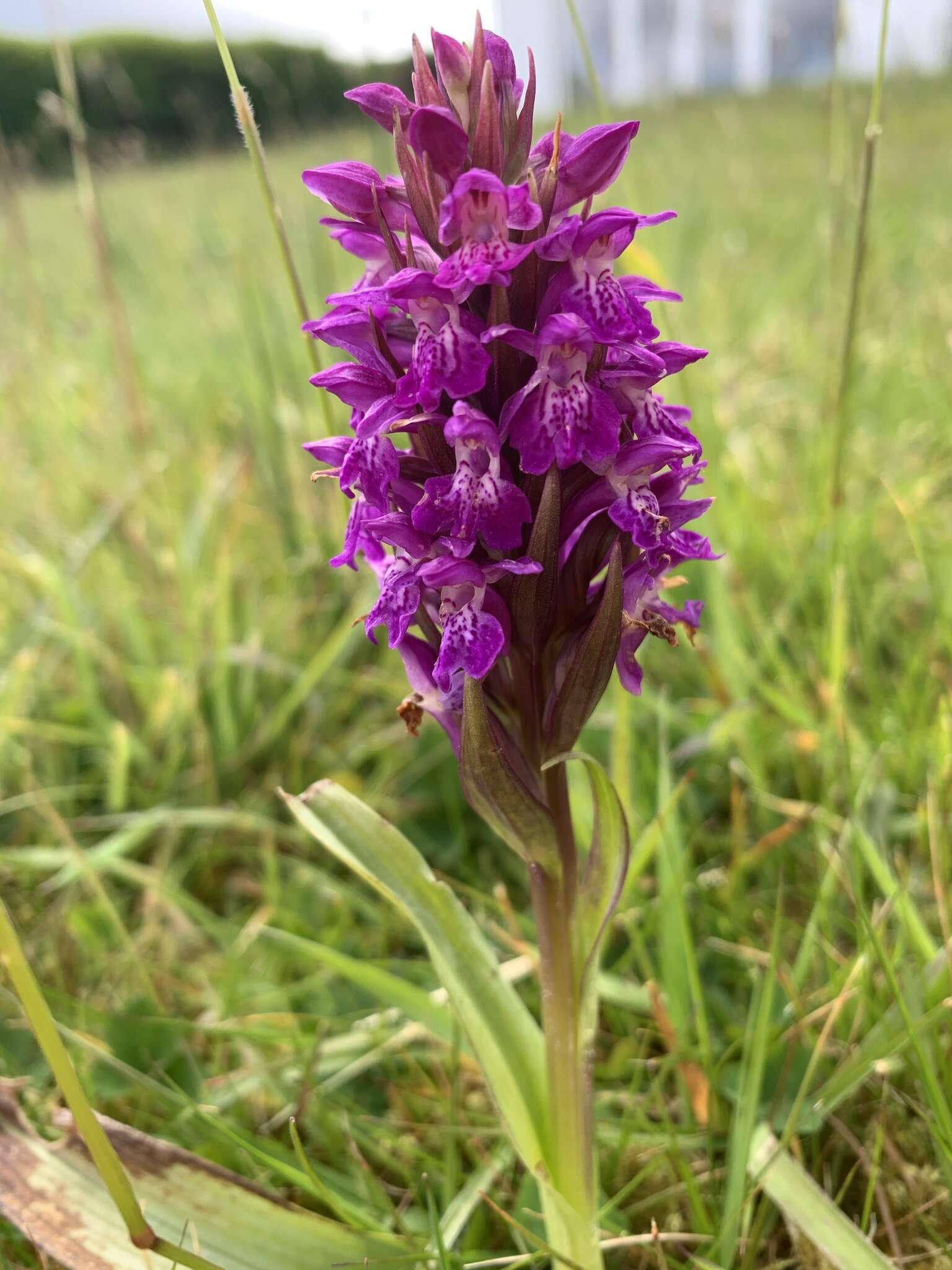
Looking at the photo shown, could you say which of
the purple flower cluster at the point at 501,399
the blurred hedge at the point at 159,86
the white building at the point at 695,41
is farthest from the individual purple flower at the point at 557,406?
the blurred hedge at the point at 159,86

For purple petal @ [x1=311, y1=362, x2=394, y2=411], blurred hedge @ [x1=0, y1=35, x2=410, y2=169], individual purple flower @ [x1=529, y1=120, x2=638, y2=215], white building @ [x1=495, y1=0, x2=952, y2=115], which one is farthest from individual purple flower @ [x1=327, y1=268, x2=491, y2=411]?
blurred hedge @ [x1=0, y1=35, x2=410, y2=169]

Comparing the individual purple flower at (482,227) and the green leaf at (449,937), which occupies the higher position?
the individual purple flower at (482,227)

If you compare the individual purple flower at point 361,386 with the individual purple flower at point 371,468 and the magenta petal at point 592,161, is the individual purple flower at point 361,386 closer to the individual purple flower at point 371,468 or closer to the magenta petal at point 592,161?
the individual purple flower at point 371,468

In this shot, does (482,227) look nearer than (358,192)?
Yes

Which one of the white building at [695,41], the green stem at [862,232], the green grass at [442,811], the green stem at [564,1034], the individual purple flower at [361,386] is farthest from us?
the white building at [695,41]

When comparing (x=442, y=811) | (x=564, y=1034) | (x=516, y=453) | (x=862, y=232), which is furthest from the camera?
(x=442, y=811)

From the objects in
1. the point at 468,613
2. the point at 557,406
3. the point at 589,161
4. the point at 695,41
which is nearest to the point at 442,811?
the point at 468,613

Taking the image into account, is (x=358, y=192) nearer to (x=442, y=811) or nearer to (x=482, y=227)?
(x=482, y=227)
